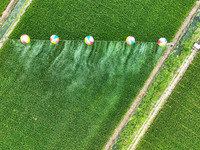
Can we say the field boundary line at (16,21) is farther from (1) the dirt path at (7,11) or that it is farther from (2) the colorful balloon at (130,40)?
(2) the colorful balloon at (130,40)

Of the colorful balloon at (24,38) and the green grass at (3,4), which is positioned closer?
the colorful balloon at (24,38)

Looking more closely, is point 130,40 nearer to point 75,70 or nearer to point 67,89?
point 75,70

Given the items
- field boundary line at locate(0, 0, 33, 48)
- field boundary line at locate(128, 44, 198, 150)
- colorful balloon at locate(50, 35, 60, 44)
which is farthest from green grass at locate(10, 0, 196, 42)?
field boundary line at locate(128, 44, 198, 150)

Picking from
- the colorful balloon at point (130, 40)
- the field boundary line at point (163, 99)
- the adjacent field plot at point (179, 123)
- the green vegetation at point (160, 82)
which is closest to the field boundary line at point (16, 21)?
the colorful balloon at point (130, 40)

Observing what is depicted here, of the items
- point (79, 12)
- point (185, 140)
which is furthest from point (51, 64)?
point (185, 140)

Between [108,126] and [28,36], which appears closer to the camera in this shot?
[28,36]

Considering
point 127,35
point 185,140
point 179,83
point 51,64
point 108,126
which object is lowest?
point 108,126

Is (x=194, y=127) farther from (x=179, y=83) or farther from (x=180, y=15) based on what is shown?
(x=180, y=15)

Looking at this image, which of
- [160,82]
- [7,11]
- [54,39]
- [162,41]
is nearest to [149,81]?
[160,82]
